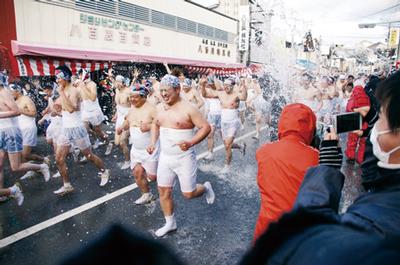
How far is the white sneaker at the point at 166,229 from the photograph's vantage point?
4008 mm

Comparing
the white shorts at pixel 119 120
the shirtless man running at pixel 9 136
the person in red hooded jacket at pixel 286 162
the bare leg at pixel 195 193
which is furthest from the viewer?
the white shorts at pixel 119 120

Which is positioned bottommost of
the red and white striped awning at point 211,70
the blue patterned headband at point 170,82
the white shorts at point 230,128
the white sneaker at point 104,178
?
the white sneaker at point 104,178

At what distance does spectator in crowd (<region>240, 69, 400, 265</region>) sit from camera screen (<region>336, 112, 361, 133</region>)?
0.18 meters

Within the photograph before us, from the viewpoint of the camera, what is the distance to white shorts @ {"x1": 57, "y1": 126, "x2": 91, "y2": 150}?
563 cm

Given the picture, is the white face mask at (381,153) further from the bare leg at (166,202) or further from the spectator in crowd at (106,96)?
the spectator in crowd at (106,96)

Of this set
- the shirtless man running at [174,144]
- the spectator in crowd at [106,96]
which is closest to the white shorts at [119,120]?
the shirtless man running at [174,144]

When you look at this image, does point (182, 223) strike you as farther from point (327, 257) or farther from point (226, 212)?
point (327, 257)

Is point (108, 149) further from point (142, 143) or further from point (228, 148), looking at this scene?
point (142, 143)

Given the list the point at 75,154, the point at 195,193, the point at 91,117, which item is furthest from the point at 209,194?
the point at 91,117

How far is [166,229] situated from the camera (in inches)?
159

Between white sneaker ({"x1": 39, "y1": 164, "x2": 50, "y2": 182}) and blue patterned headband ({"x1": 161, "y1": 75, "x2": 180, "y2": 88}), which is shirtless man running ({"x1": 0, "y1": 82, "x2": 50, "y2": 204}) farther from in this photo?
blue patterned headband ({"x1": 161, "y1": 75, "x2": 180, "y2": 88})

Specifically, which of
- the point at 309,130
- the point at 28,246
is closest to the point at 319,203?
the point at 309,130

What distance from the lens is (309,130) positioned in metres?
2.50

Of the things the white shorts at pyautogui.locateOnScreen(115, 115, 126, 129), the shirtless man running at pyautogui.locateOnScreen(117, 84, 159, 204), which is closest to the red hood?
the shirtless man running at pyautogui.locateOnScreen(117, 84, 159, 204)
